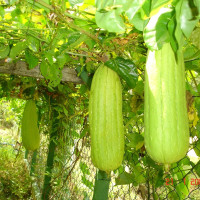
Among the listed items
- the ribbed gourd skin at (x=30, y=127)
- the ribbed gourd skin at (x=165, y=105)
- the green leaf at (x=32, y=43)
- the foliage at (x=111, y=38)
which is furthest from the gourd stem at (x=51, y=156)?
the ribbed gourd skin at (x=165, y=105)

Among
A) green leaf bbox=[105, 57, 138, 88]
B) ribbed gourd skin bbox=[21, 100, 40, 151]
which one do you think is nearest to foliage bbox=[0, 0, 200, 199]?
green leaf bbox=[105, 57, 138, 88]

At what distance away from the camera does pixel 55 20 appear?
2.82ft

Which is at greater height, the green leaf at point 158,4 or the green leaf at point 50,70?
the green leaf at point 50,70

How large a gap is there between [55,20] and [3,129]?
7.81m

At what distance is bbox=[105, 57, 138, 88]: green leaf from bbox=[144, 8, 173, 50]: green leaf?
36 centimetres

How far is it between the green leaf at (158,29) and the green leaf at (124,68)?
362mm

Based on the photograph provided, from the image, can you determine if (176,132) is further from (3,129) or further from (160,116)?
(3,129)

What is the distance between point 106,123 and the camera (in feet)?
2.97

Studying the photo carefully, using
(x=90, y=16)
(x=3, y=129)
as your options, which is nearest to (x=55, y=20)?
(x=90, y=16)

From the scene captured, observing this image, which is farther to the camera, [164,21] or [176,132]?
[176,132]

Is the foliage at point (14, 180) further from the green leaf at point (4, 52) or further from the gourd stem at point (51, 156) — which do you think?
the green leaf at point (4, 52)

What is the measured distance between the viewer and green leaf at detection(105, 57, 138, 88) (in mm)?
929

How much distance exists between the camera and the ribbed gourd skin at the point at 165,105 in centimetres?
64

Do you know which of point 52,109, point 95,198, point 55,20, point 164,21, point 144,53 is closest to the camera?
point 164,21
